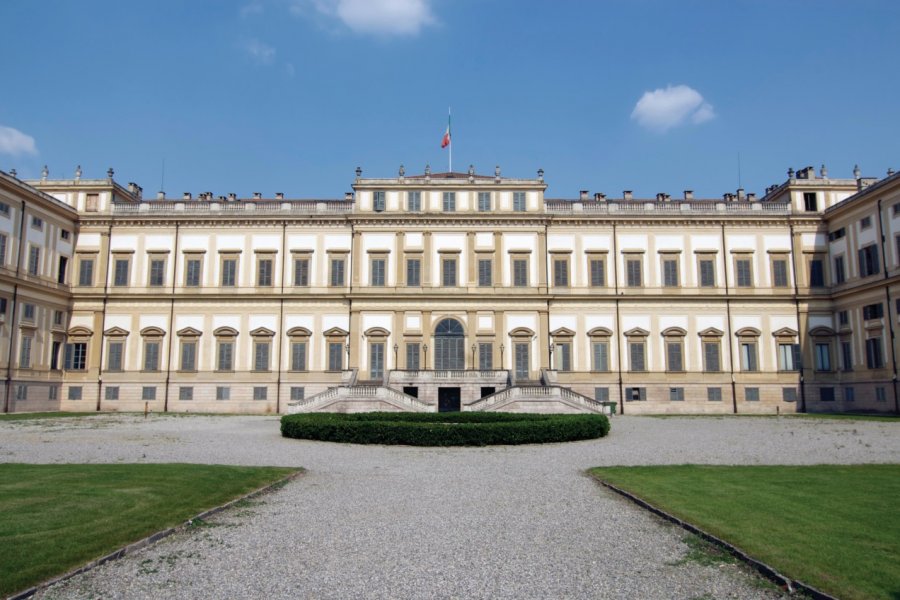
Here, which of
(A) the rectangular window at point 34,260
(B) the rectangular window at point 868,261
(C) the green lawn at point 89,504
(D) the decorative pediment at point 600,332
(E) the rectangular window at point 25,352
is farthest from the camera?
(D) the decorative pediment at point 600,332

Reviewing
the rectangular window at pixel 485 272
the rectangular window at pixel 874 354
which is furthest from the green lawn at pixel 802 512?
the rectangular window at pixel 485 272

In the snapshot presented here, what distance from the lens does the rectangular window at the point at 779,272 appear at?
41.8 meters

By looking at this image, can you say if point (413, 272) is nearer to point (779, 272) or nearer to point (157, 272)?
point (157, 272)

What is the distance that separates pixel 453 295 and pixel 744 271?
1809 centimetres

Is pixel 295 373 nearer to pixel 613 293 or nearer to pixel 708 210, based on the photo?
pixel 613 293

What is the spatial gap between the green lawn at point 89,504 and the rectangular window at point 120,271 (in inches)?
1159

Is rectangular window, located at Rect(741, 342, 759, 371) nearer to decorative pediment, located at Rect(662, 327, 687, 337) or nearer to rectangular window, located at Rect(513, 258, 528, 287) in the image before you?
decorative pediment, located at Rect(662, 327, 687, 337)

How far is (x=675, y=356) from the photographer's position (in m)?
41.1

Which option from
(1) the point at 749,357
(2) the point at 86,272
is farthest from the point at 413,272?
(1) the point at 749,357

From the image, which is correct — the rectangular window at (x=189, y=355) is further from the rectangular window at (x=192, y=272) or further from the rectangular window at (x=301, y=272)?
the rectangular window at (x=301, y=272)

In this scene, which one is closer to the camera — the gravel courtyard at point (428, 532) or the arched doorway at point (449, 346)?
the gravel courtyard at point (428, 532)

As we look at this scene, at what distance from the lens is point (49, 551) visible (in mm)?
7793

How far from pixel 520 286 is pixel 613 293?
5729mm

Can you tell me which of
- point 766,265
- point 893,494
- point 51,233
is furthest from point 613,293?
point 51,233
